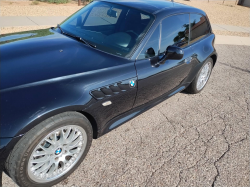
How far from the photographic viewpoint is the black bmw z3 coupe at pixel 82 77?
175 cm

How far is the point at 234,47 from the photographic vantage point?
7797 mm

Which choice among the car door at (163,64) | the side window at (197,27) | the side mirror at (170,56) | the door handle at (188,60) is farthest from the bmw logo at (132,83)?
the side window at (197,27)

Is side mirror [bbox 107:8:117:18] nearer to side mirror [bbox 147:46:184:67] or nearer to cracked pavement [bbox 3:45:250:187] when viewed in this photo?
side mirror [bbox 147:46:184:67]

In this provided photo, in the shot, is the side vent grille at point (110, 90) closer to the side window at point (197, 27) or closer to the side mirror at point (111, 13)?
the side mirror at point (111, 13)

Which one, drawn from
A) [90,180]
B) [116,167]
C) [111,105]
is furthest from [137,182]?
[111,105]

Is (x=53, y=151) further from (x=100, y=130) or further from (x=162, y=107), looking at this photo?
(x=162, y=107)

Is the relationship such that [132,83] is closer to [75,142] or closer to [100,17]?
[75,142]

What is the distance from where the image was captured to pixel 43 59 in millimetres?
2211

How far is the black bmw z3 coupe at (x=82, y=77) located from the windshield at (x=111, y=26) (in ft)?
0.04

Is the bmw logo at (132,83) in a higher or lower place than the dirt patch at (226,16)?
higher

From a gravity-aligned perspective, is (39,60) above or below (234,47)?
above

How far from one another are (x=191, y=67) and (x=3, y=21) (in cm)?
693

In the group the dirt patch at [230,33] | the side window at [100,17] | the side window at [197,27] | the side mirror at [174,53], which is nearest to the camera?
the side mirror at [174,53]

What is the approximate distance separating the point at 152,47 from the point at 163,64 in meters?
0.27
